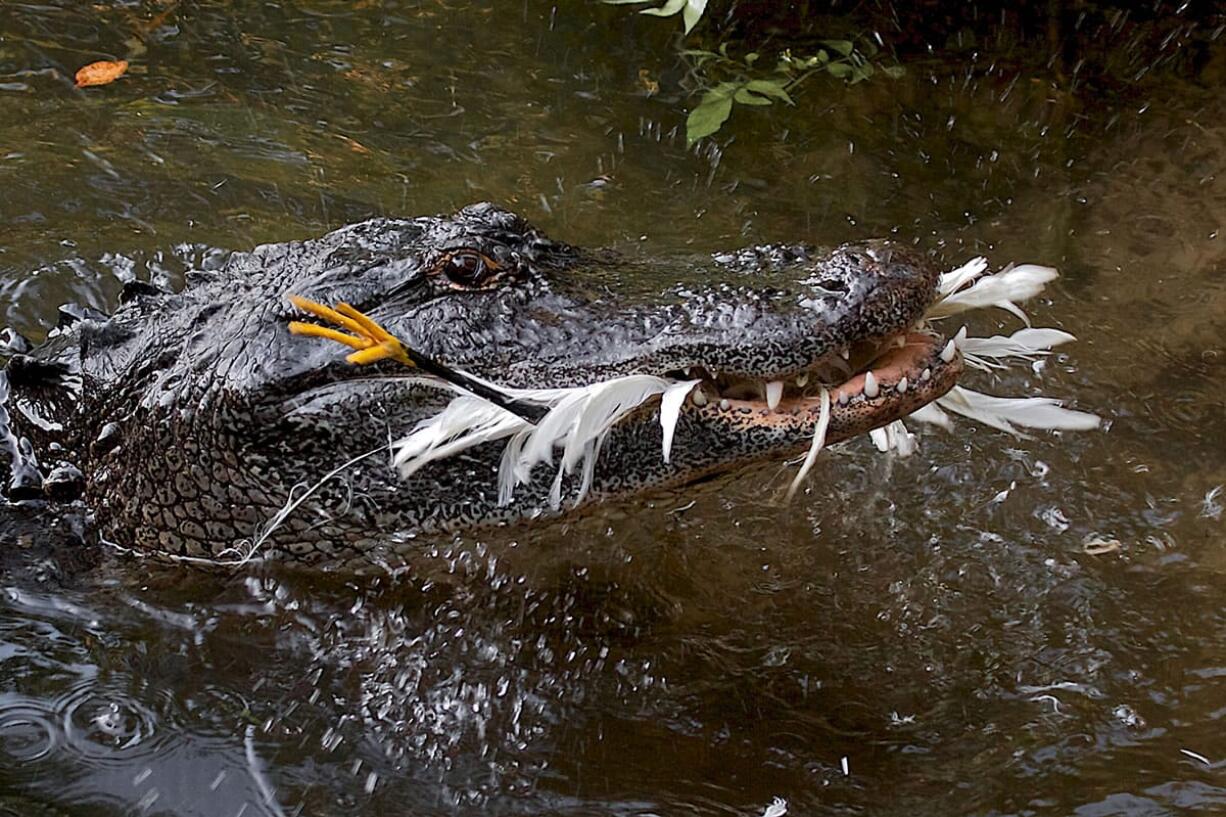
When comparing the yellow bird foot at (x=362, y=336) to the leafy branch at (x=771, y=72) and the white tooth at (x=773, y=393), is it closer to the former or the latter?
the white tooth at (x=773, y=393)

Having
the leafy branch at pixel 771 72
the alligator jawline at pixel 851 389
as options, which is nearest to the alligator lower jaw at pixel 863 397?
the alligator jawline at pixel 851 389

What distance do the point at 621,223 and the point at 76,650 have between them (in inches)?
107

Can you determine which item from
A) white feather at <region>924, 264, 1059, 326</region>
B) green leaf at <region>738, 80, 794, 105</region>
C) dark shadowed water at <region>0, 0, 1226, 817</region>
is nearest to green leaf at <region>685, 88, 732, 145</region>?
green leaf at <region>738, 80, 794, 105</region>

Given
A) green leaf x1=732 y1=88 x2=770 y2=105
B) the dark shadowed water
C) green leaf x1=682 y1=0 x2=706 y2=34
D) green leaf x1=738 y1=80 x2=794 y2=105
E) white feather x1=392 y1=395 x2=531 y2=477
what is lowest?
the dark shadowed water

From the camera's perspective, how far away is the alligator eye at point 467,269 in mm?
2924

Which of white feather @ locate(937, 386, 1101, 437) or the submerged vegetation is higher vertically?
the submerged vegetation

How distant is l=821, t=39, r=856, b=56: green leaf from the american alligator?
9.59 ft

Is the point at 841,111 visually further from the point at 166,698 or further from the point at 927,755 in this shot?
the point at 166,698

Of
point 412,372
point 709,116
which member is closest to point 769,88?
point 709,116

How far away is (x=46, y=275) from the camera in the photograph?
15.8 ft

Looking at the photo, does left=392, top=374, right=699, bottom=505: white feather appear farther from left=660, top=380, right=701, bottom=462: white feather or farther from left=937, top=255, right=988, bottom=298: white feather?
left=937, top=255, right=988, bottom=298: white feather

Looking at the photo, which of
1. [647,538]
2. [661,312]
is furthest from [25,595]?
[661,312]

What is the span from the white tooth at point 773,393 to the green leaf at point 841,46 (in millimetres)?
3461

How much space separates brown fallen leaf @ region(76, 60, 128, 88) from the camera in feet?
19.2
